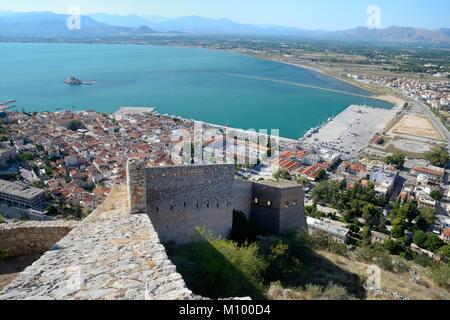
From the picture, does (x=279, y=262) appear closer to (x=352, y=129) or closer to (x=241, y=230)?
(x=241, y=230)

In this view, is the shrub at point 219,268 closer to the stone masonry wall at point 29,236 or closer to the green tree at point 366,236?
the stone masonry wall at point 29,236

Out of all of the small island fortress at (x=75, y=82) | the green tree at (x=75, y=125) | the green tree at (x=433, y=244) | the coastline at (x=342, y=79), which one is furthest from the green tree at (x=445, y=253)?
the small island fortress at (x=75, y=82)

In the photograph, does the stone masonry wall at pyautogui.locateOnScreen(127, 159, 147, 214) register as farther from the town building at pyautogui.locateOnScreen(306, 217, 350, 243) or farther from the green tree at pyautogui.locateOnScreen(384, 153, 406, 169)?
the green tree at pyautogui.locateOnScreen(384, 153, 406, 169)

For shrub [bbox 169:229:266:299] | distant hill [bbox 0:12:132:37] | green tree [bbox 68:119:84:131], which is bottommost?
green tree [bbox 68:119:84:131]

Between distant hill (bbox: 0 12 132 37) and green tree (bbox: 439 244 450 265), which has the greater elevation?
distant hill (bbox: 0 12 132 37)

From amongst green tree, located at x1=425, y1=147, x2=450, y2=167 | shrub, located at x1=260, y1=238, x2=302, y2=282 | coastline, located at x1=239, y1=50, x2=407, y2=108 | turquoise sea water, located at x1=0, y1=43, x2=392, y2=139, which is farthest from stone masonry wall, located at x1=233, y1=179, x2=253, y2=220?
coastline, located at x1=239, y1=50, x2=407, y2=108
